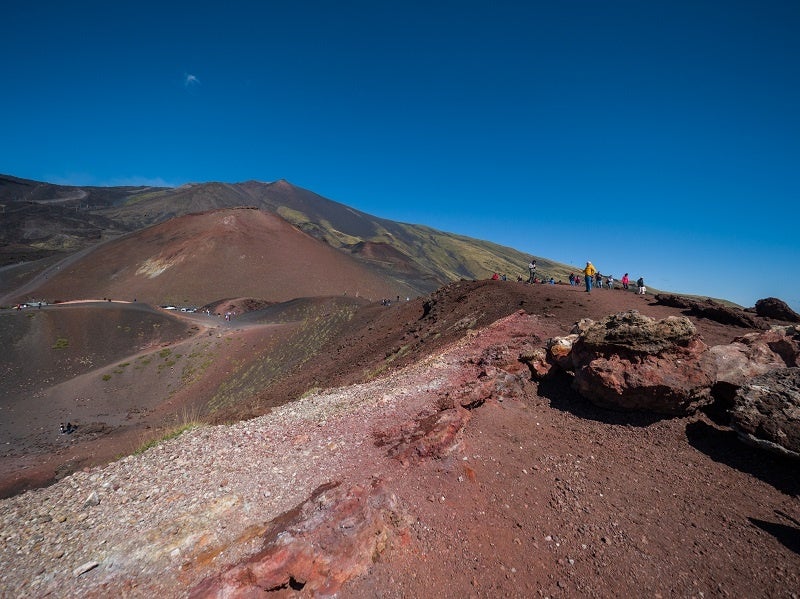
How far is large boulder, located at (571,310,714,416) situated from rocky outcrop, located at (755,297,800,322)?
26.8 feet

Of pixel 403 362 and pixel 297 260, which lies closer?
pixel 403 362

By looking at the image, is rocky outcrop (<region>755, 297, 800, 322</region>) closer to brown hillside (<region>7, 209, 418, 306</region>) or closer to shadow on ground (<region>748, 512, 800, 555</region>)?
shadow on ground (<region>748, 512, 800, 555</region>)

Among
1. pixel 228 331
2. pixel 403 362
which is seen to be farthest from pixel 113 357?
pixel 403 362

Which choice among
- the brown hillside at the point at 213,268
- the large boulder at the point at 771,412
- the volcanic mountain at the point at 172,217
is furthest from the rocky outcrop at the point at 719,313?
the volcanic mountain at the point at 172,217

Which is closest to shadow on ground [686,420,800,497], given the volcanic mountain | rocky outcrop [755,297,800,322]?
rocky outcrop [755,297,800,322]

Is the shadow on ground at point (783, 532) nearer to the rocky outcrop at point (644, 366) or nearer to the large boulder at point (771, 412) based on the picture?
the large boulder at point (771, 412)

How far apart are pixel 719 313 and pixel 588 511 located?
10.2 metres

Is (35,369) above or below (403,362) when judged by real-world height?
below

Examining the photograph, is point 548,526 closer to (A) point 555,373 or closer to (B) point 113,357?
(A) point 555,373

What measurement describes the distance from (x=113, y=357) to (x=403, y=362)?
31.8m

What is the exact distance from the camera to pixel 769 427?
5.71 metres

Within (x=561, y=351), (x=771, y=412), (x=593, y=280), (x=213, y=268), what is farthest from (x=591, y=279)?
(x=213, y=268)

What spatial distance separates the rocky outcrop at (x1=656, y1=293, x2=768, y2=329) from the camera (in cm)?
1084

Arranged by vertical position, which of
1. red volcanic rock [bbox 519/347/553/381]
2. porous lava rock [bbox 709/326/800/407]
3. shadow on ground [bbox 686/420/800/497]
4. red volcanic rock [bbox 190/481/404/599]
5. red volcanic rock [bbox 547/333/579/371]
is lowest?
red volcanic rock [bbox 190/481/404/599]
